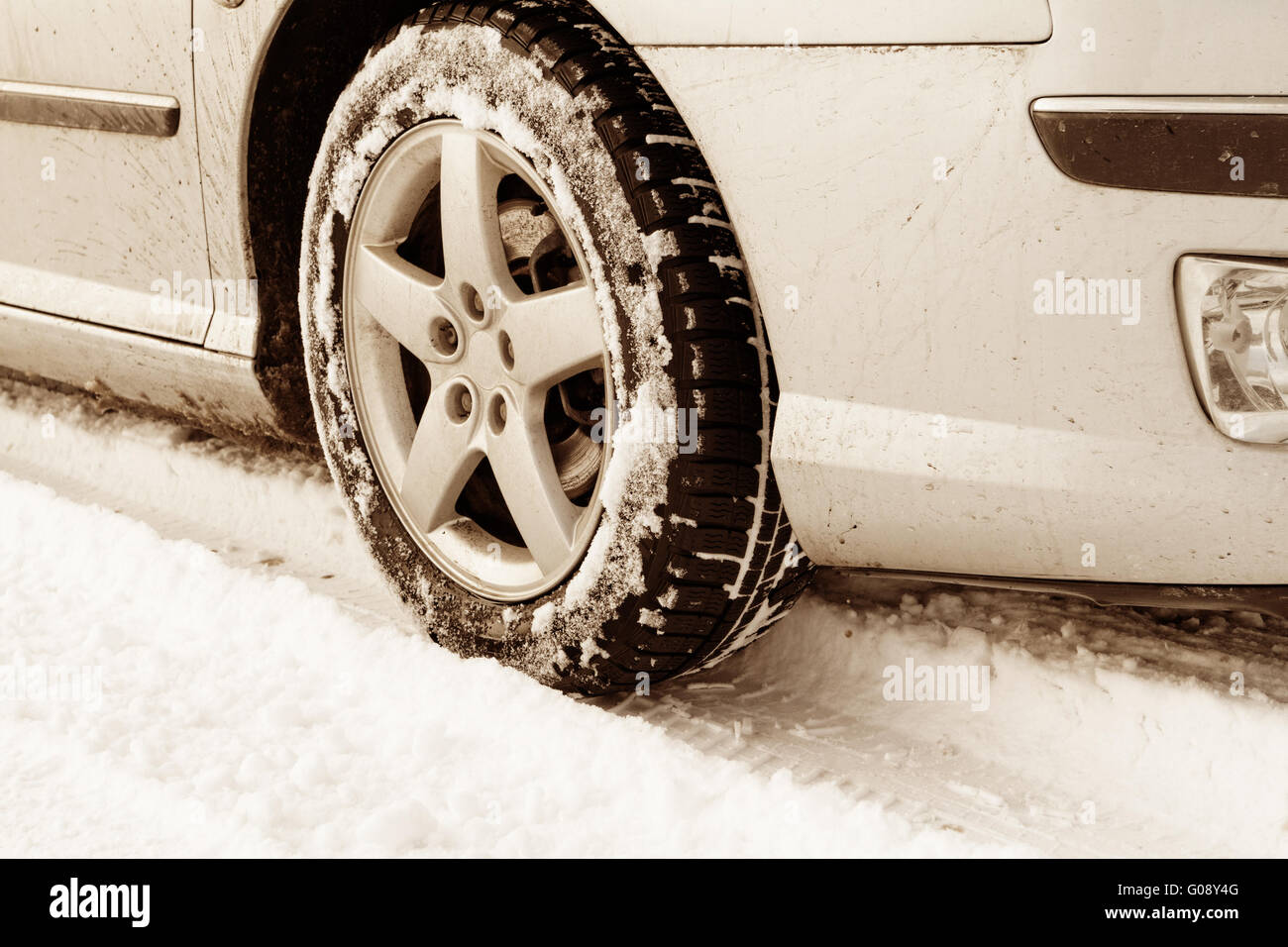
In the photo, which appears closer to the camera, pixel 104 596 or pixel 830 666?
pixel 830 666

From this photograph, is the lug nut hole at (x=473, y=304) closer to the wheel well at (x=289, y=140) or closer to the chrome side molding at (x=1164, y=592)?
the wheel well at (x=289, y=140)

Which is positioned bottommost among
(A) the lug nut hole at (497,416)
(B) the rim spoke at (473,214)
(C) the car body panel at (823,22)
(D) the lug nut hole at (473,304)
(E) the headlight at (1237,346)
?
(A) the lug nut hole at (497,416)

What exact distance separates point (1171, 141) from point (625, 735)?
990 mm

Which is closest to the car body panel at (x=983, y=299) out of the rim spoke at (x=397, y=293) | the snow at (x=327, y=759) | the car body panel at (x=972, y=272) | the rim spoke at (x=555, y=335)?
the car body panel at (x=972, y=272)

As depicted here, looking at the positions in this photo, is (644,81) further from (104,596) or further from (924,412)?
(104,596)

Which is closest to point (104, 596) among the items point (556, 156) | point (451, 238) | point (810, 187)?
point (451, 238)

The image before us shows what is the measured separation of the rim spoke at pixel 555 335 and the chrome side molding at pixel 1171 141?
0.62 metres

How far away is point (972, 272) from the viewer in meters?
1.38

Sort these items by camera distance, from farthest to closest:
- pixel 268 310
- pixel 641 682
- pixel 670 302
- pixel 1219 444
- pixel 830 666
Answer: pixel 268 310 < pixel 830 666 < pixel 641 682 < pixel 670 302 < pixel 1219 444

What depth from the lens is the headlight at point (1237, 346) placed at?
129cm

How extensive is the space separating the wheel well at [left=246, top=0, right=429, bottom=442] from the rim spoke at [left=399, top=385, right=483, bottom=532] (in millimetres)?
377

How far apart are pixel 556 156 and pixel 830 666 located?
87 centimetres

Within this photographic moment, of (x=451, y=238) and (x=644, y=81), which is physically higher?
(x=644, y=81)
